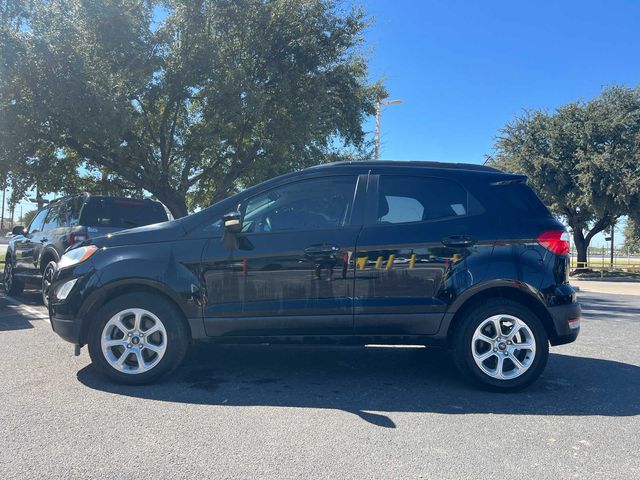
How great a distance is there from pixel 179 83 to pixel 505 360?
11831 mm

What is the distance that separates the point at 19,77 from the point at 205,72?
4281 millimetres

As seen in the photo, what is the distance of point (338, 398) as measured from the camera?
444 centimetres

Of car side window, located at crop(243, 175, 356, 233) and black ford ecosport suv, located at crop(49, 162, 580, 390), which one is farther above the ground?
car side window, located at crop(243, 175, 356, 233)

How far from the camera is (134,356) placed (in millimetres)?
4641

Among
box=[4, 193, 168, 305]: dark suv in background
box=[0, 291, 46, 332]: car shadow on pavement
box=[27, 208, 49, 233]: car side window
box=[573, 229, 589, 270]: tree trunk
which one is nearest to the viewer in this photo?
box=[0, 291, 46, 332]: car shadow on pavement

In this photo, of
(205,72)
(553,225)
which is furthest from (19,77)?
(553,225)

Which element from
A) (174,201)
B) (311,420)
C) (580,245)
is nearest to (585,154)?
(580,245)

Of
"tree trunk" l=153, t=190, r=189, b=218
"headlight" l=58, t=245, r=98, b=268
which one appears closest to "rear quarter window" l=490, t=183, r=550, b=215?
"headlight" l=58, t=245, r=98, b=268

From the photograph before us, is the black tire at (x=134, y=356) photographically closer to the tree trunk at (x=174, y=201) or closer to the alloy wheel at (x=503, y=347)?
the alloy wheel at (x=503, y=347)

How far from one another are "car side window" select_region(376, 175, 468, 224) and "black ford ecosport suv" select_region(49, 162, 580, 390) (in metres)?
0.11

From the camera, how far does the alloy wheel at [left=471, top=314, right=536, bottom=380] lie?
464cm

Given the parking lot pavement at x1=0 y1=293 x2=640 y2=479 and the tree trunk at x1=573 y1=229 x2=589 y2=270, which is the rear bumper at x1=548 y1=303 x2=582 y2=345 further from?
the tree trunk at x1=573 y1=229 x2=589 y2=270

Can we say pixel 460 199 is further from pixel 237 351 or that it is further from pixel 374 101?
pixel 374 101

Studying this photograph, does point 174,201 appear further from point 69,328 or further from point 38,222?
point 69,328
